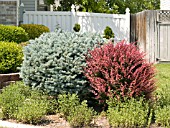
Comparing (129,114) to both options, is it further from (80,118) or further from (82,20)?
(82,20)

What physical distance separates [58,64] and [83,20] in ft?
36.0

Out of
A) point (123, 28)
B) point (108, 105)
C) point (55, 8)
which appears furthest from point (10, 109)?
point (55, 8)

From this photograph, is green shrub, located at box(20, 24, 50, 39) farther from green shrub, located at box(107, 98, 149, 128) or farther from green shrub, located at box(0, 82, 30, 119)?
green shrub, located at box(107, 98, 149, 128)

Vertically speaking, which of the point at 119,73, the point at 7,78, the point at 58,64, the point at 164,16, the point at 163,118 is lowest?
the point at 163,118

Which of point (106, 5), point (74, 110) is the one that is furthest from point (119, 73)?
point (106, 5)

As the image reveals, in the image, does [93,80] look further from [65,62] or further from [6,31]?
[6,31]

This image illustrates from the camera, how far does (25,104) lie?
6770 mm

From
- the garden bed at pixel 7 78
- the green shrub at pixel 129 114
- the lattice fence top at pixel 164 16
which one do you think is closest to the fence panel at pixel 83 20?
the lattice fence top at pixel 164 16

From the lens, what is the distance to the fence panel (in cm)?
1728

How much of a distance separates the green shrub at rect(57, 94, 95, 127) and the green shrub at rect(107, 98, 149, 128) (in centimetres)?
40

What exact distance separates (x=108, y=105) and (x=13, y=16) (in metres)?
8.47

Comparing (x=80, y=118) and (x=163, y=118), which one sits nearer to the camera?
(x=80, y=118)

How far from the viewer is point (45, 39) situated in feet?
25.0

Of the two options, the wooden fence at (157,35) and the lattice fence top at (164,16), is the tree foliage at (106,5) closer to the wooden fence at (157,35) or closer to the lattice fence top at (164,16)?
the wooden fence at (157,35)
